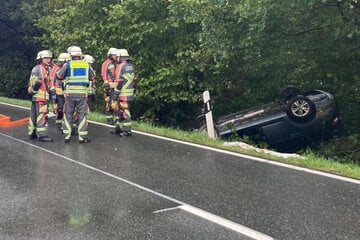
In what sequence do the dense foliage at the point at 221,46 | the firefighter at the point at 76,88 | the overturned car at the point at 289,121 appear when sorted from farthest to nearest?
the dense foliage at the point at 221,46
the overturned car at the point at 289,121
the firefighter at the point at 76,88

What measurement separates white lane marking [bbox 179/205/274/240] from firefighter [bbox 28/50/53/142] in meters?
5.12

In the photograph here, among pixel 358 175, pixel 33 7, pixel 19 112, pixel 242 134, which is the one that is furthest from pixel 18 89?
pixel 358 175

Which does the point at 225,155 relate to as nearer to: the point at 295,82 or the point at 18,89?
the point at 295,82

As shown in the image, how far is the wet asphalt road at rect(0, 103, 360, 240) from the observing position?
14.8ft

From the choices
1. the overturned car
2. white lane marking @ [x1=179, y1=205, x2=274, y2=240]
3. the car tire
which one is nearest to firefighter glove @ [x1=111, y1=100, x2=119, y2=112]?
the overturned car

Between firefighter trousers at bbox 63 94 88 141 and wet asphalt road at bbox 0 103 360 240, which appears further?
firefighter trousers at bbox 63 94 88 141

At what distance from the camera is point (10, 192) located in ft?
19.3

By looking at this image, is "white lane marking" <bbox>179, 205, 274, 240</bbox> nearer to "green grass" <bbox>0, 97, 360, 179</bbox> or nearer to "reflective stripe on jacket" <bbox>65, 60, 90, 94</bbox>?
"green grass" <bbox>0, 97, 360, 179</bbox>

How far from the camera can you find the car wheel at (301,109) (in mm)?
9344

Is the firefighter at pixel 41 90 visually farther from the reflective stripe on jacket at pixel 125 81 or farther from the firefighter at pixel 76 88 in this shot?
the reflective stripe on jacket at pixel 125 81

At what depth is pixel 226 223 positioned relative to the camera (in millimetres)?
4656

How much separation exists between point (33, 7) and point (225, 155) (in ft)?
61.9

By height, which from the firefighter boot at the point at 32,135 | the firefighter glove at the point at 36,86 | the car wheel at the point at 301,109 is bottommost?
the firefighter boot at the point at 32,135

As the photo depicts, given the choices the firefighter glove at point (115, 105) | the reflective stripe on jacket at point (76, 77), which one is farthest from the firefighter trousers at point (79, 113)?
the firefighter glove at point (115, 105)
